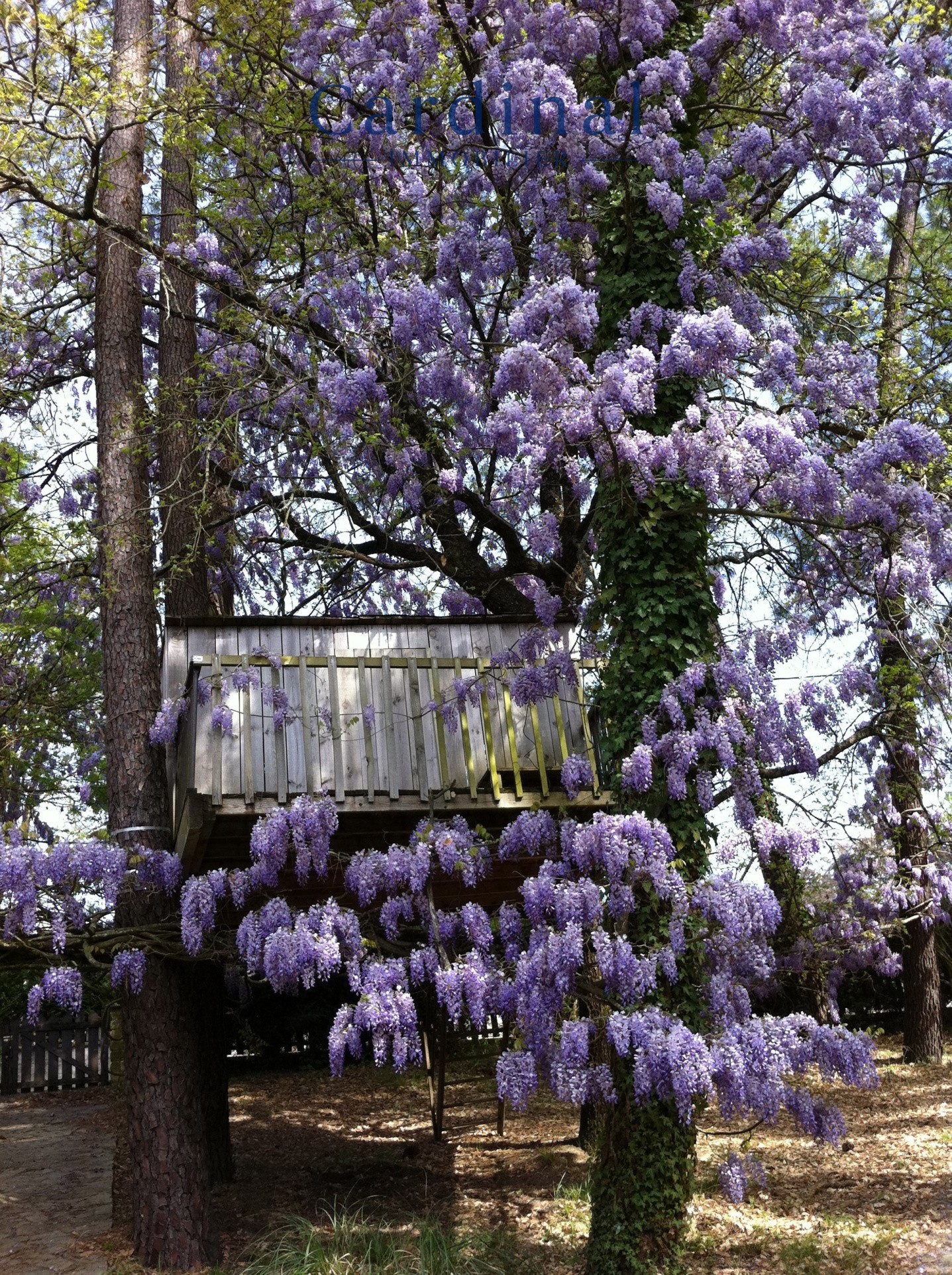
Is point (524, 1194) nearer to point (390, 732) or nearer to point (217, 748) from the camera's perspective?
point (390, 732)

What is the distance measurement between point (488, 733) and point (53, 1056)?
1055cm

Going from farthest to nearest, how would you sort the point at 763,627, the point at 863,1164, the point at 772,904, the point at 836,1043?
1. the point at 863,1164
2. the point at 763,627
3. the point at 772,904
4. the point at 836,1043

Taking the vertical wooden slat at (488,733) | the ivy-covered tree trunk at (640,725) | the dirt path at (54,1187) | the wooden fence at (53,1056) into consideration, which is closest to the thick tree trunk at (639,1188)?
the ivy-covered tree trunk at (640,725)

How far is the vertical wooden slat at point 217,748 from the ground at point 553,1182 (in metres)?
2.98

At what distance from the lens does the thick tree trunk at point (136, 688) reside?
7605 mm

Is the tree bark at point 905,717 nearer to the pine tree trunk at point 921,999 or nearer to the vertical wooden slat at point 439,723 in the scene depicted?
the pine tree trunk at point 921,999

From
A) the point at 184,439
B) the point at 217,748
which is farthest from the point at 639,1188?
the point at 184,439

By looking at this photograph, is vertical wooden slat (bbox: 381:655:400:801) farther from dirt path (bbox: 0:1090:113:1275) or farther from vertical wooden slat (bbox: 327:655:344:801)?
dirt path (bbox: 0:1090:113:1275)

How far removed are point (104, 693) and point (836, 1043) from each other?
572cm

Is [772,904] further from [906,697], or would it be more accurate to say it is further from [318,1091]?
[318,1091]

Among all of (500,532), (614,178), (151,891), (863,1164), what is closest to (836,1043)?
(863,1164)

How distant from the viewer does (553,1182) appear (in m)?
8.98

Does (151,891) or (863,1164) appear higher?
(151,891)

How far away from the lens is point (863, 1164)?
8547 mm
